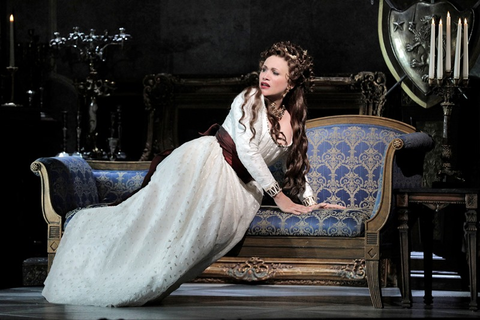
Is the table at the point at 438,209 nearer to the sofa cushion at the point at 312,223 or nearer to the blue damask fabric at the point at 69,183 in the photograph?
the sofa cushion at the point at 312,223

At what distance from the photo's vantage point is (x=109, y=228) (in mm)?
4301

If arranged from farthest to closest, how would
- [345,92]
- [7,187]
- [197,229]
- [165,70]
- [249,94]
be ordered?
[165,70] < [345,92] < [7,187] < [249,94] < [197,229]

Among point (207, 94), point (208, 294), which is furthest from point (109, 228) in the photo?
point (207, 94)

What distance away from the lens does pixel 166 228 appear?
420 centimetres

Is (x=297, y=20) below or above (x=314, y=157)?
above

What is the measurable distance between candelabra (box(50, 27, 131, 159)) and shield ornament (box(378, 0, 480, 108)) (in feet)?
6.98

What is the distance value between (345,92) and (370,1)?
2.60 ft

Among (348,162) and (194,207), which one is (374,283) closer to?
(194,207)

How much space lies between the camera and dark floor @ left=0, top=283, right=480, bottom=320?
12.2 feet

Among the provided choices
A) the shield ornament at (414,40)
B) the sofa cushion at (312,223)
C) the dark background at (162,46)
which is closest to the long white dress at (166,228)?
the sofa cushion at (312,223)

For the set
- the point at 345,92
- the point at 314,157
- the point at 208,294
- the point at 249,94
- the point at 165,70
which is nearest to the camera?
the point at 249,94

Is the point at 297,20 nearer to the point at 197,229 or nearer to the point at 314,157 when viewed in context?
the point at 314,157

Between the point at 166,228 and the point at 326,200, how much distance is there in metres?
1.48

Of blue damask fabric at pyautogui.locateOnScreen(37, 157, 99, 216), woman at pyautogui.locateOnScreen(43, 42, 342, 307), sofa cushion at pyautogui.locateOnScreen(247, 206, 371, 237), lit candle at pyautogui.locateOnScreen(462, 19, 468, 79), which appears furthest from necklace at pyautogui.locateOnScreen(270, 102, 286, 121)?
blue damask fabric at pyautogui.locateOnScreen(37, 157, 99, 216)
